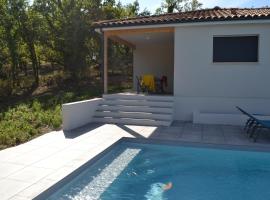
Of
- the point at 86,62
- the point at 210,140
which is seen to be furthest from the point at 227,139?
the point at 86,62

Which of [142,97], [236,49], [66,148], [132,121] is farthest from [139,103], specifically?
[66,148]

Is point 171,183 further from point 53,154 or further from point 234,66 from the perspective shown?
point 234,66

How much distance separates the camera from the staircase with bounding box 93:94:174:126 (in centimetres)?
1200

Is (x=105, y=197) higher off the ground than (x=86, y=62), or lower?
lower

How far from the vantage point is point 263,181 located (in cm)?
704

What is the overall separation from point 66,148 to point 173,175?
301cm

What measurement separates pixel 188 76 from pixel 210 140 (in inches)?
168

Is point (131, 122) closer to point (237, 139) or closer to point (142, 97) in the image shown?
point (142, 97)

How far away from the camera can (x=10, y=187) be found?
547 centimetres

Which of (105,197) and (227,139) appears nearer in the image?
(105,197)

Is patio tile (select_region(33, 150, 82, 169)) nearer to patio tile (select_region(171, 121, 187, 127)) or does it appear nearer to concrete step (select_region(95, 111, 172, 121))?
concrete step (select_region(95, 111, 172, 121))

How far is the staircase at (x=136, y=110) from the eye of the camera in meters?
12.0

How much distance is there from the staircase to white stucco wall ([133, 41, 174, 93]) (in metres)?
6.50

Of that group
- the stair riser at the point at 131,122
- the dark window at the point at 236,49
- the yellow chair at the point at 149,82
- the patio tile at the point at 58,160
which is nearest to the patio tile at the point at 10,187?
the patio tile at the point at 58,160
